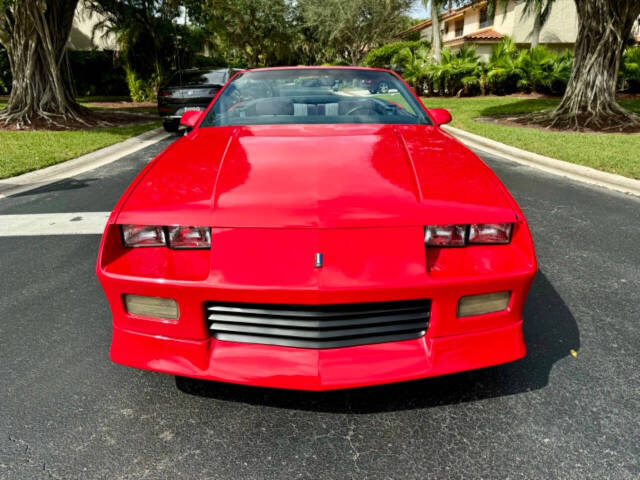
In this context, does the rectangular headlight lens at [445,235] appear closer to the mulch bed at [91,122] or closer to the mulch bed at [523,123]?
the mulch bed at [523,123]

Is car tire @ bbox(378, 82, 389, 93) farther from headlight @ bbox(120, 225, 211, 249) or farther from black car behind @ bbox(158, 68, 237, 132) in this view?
black car behind @ bbox(158, 68, 237, 132)

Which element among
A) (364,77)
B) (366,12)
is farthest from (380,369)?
(366,12)

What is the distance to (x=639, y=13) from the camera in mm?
10641

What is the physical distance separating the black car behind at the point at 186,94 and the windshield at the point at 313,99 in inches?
315

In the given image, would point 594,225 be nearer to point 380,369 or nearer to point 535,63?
point 380,369

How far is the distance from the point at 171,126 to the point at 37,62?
3.67 meters

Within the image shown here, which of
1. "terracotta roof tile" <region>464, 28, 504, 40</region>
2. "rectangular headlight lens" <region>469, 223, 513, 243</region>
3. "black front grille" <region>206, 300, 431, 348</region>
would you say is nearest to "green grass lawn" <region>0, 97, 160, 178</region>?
"black front grille" <region>206, 300, 431, 348</region>

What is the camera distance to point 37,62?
39.1 ft

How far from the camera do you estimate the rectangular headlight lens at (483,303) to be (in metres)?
1.86

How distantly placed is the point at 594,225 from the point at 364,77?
265 centimetres

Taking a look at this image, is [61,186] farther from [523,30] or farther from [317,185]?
[523,30]

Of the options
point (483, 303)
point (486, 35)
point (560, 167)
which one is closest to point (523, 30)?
point (486, 35)

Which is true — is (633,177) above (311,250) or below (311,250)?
below

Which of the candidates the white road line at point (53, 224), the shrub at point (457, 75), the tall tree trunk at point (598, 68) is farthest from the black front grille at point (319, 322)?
the shrub at point (457, 75)
